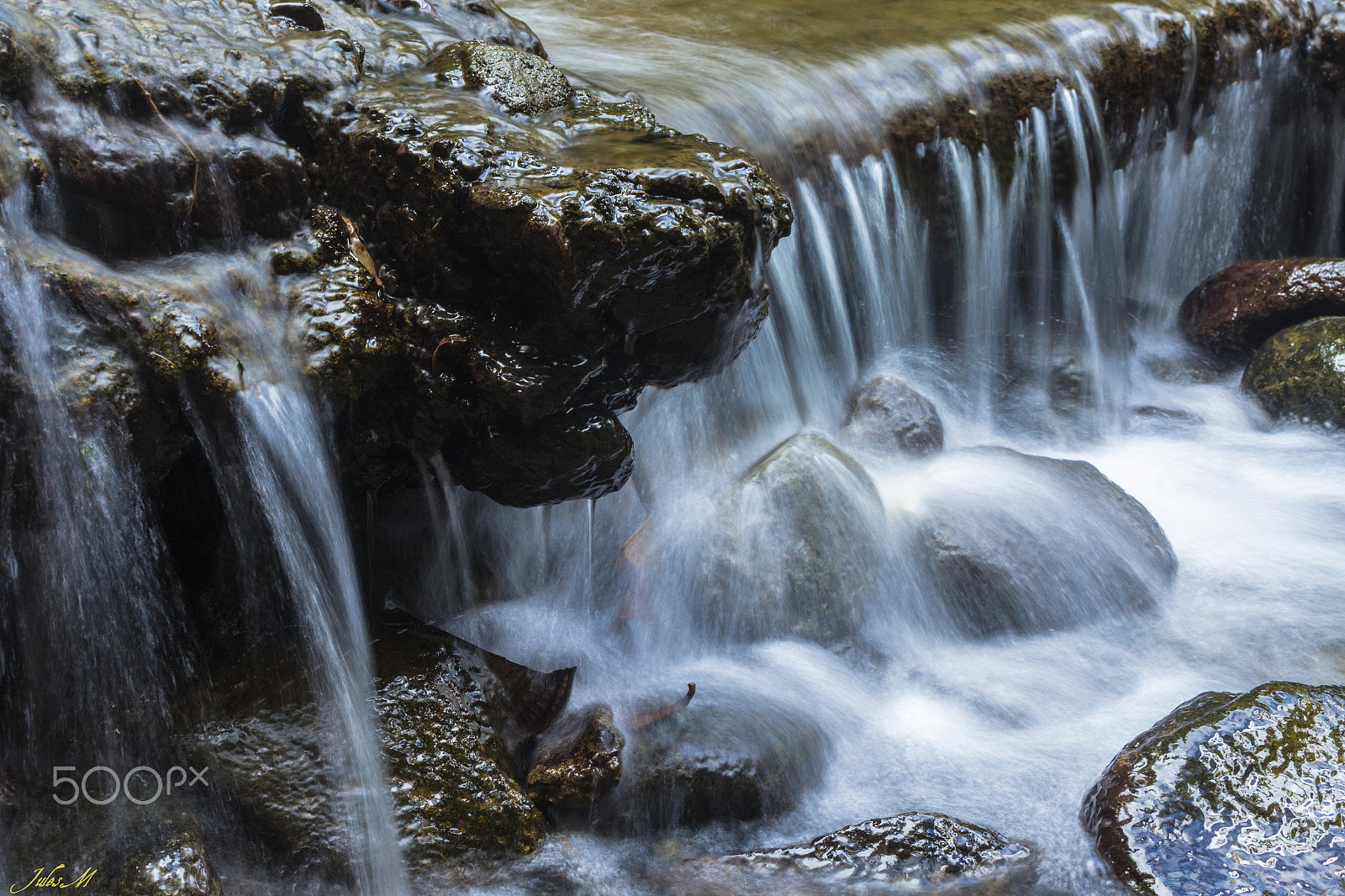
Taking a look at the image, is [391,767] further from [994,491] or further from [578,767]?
[994,491]

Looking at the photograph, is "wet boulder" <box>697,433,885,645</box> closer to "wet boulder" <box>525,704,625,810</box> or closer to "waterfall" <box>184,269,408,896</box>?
"wet boulder" <box>525,704,625,810</box>

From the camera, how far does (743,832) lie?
3303 mm

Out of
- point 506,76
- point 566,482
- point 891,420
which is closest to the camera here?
point 566,482

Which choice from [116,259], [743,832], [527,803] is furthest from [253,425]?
[743,832]

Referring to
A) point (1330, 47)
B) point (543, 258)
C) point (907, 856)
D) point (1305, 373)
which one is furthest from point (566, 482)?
point (1330, 47)

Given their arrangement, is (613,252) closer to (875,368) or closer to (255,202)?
(255,202)

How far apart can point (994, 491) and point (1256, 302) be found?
3.03 metres

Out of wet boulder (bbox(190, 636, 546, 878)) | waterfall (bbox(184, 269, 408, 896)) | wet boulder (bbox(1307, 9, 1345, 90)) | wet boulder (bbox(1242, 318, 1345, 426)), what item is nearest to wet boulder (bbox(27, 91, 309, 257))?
waterfall (bbox(184, 269, 408, 896))

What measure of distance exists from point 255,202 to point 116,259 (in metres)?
0.49

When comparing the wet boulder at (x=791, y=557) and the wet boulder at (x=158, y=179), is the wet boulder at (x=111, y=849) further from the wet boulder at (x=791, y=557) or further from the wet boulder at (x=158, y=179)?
the wet boulder at (x=791, y=557)

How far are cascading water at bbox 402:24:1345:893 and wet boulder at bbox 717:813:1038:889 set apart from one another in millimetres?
128

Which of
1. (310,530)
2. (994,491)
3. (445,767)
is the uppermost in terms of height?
(310,530)

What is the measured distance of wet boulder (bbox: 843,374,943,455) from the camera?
209 inches

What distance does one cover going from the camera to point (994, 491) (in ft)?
15.9
